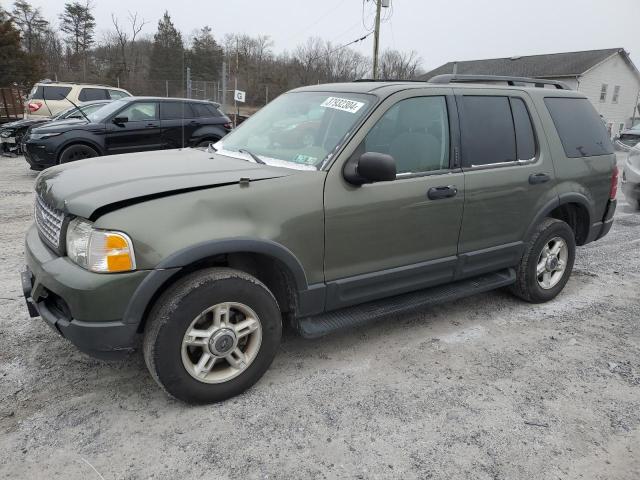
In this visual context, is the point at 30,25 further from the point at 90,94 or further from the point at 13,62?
the point at 90,94

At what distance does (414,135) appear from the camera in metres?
3.62

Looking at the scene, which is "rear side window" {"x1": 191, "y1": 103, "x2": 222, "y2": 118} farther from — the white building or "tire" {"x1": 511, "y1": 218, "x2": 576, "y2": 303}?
the white building

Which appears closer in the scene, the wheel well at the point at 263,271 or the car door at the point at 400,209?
the wheel well at the point at 263,271

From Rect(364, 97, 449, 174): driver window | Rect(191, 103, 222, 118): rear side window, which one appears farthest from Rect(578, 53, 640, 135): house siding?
Rect(364, 97, 449, 174): driver window

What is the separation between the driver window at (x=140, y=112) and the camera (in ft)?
33.7

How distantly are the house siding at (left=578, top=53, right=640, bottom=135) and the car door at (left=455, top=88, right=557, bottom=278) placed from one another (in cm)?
4101

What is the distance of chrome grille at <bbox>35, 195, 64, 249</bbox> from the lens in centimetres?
282

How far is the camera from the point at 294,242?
304 centimetres

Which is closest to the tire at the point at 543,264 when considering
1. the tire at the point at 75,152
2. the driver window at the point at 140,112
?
the tire at the point at 75,152

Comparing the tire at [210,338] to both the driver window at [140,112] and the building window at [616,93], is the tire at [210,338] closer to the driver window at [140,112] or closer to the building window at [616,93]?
the driver window at [140,112]

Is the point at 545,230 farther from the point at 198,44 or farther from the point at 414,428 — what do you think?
the point at 198,44

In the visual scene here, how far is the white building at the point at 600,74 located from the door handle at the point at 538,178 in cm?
3748

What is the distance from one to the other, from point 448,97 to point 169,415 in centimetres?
293

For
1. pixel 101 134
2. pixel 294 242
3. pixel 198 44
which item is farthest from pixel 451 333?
pixel 198 44
